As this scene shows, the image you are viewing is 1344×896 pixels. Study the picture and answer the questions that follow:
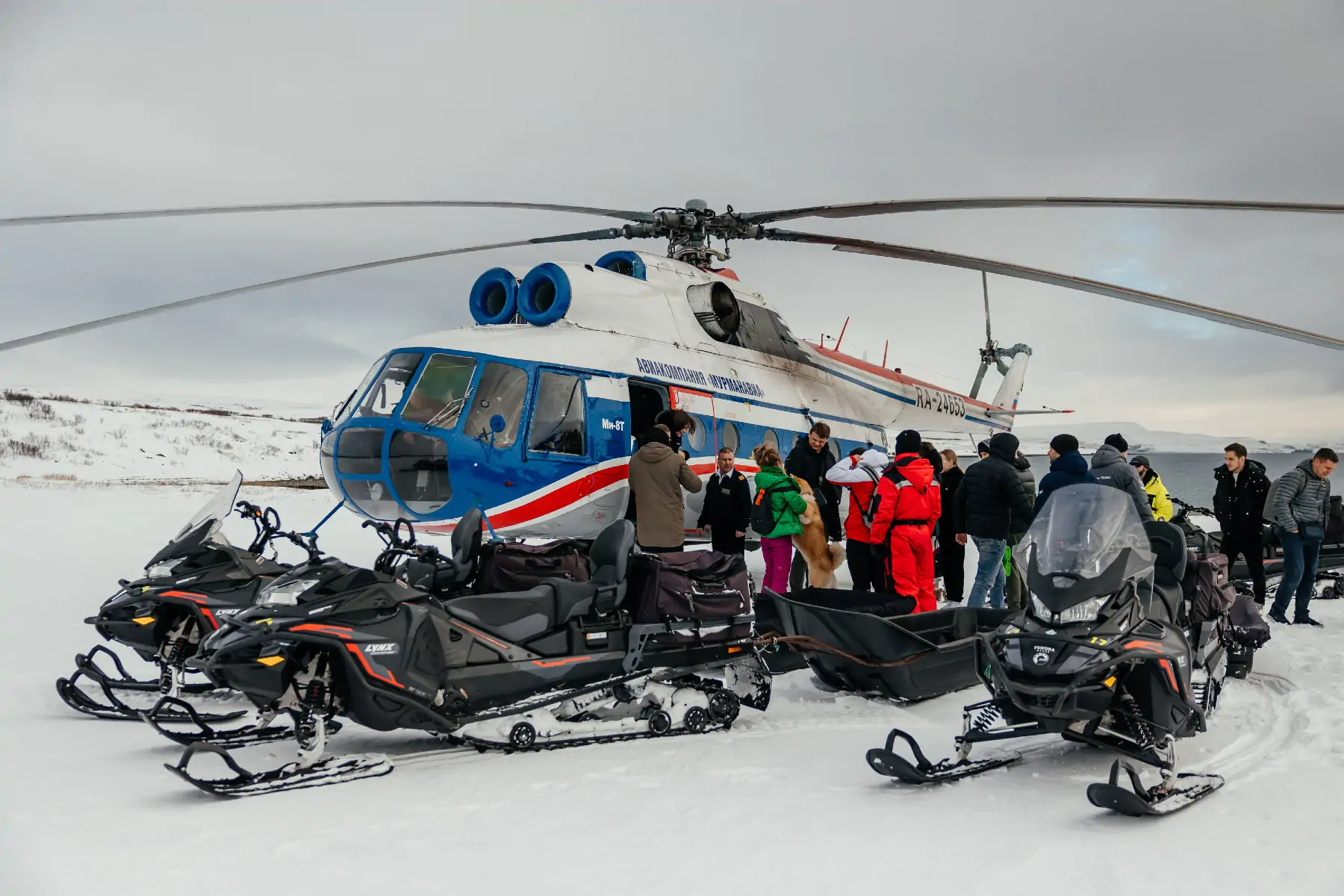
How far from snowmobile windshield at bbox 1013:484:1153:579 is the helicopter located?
2.22m

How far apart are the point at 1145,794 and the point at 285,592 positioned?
371 cm

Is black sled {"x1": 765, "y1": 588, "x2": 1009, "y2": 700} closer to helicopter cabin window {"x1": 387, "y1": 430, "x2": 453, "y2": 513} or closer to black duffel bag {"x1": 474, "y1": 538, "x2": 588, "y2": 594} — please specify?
black duffel bag {"x1": 474, "y1": 538, "x2": 588, "y2": 594}

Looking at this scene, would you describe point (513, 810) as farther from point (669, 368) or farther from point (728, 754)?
point (669, 368)

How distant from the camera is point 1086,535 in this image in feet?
13.0

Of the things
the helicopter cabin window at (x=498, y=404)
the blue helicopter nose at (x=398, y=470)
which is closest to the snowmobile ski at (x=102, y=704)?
the blue helicopter nose at (x=398, y=470)

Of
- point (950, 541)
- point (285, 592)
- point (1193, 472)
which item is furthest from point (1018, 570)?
point (1193, 472)

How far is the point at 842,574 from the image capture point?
11195 mm

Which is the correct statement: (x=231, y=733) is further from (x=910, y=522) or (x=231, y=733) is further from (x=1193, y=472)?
(x=1193, y=472)

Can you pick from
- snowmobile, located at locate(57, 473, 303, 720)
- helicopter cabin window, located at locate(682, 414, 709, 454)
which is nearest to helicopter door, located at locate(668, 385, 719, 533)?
helicopter cabin window, located at locate(682, 414, 709, 454)

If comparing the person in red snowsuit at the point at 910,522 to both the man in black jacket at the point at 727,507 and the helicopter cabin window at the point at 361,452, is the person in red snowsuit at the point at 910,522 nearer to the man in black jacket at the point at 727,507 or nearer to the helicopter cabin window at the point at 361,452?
the man in black jacket at the point at 727,507

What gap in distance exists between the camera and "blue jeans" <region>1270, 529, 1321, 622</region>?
7773 mm

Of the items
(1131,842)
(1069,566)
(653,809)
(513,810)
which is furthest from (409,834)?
(1069,566)

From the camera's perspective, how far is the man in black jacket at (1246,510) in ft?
27.0

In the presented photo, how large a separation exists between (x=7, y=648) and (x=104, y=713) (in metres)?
2.13
